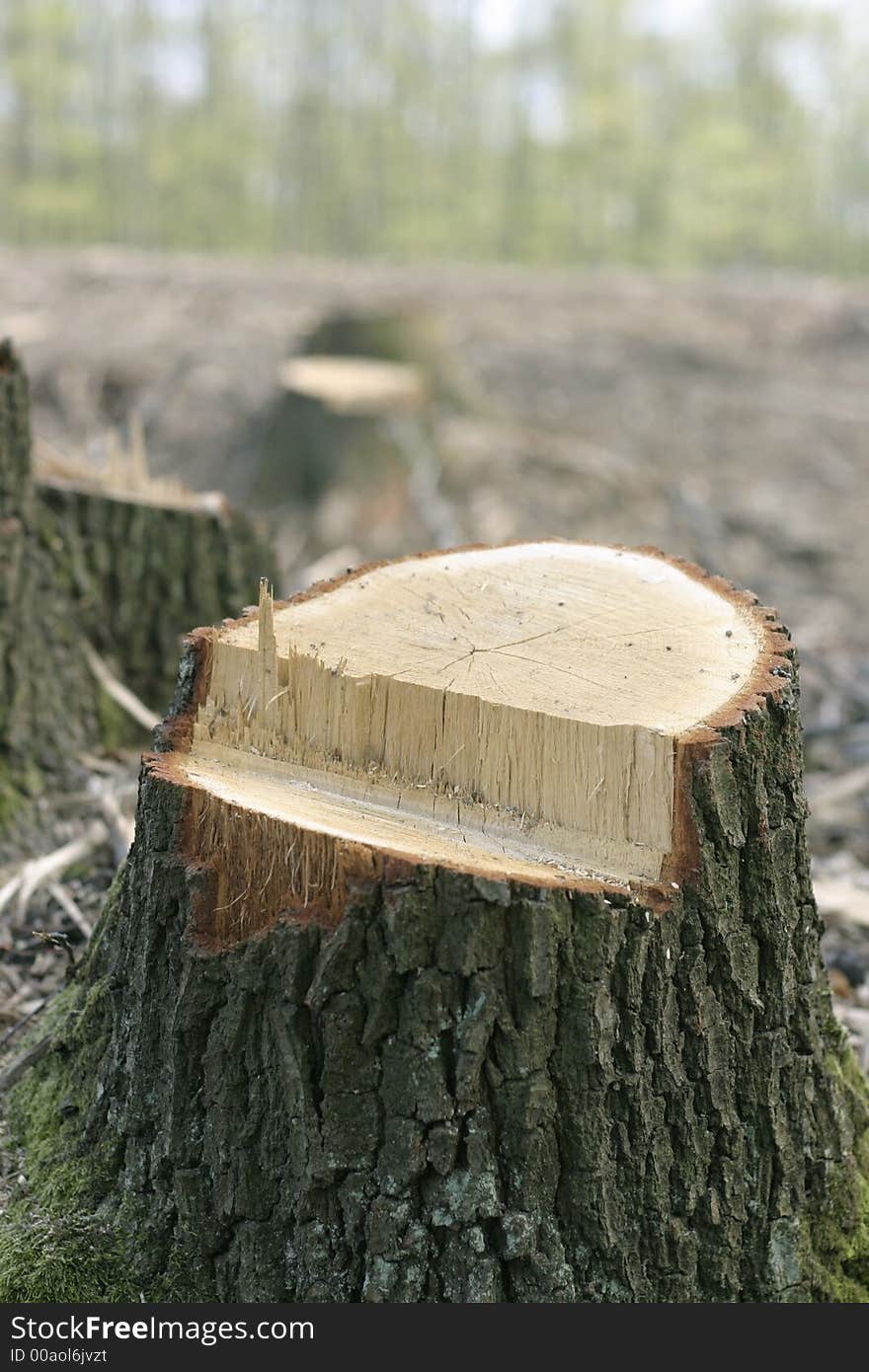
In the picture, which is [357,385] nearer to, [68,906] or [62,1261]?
[68,906]

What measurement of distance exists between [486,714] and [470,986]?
43 cm

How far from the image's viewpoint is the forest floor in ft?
21.6

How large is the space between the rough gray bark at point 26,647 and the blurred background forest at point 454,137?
26.4 metres

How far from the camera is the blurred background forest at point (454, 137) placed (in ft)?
94.1

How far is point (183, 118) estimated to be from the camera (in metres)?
29.6

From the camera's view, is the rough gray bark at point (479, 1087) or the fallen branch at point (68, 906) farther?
the fallen branch at point (68, 906)

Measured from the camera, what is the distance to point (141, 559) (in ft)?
13.7

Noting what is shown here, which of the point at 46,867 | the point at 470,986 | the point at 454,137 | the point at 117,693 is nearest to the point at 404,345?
the point at 117,693

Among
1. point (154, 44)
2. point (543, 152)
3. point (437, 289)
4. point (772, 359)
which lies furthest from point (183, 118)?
point (772, 359)

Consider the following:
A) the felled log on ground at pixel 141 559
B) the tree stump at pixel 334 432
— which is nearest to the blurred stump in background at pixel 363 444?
the tree stump at pixel 334 432

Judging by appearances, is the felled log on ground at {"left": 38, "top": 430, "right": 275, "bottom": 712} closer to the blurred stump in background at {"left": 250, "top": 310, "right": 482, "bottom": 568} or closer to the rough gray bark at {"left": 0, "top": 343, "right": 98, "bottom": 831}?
the rough gray bark at {"left": 0, "top": 343, "right": 98, "bottom": 831}

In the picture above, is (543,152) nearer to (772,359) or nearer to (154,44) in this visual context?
(154,44)

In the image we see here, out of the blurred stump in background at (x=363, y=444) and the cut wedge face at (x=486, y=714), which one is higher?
the cut wedge face at (x=486, y=714)

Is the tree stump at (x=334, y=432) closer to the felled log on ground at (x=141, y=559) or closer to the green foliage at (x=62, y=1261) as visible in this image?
the felled log on ground at (x=141, y=559)
